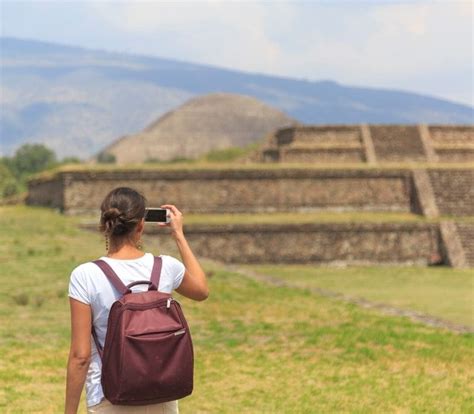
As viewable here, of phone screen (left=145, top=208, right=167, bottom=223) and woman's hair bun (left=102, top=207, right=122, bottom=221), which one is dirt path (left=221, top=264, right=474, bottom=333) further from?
woman's hair bun (left=102, top=207, right=122, bottom=221)

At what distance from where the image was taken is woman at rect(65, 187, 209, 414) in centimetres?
409

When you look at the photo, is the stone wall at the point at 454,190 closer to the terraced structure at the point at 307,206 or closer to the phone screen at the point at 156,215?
the terraced structure at the point at 307,206

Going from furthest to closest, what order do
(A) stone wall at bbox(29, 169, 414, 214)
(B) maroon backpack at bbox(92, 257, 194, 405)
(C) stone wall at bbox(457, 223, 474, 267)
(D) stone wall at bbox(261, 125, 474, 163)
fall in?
(D) stone wall at bbox(261, 125, 474, 163), (A) stone wall at bbox(29, 169, 414, 214), (C) stone wall at bbox(457, 223, 474, 267), (B) maroon backpack at bbox(92, 257, 194, 405)

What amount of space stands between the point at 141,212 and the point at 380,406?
4.13 m

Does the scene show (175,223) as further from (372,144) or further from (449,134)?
(449,134)

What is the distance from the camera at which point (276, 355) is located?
31.9ft

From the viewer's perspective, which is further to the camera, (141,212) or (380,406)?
(380,406)

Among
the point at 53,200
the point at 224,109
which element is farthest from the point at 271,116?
the point at 53,200

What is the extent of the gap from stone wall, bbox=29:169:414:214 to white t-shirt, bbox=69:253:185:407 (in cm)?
2177

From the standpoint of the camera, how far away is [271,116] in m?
94.8

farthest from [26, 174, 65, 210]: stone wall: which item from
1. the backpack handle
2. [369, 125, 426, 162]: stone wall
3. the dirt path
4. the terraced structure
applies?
the backpack handle

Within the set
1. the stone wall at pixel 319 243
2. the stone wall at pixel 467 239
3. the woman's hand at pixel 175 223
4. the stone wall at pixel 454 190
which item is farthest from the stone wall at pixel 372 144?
the woman's hand at pixel 175 223

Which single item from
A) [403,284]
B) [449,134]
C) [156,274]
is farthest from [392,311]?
[449,134]

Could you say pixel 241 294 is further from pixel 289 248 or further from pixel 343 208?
pixel 343 208
